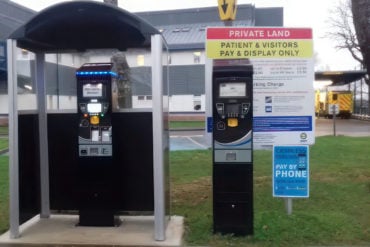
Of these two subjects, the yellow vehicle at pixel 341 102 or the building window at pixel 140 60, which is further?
the yellow vehicle at pixel 341 102

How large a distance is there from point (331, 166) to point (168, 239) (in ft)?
20.1

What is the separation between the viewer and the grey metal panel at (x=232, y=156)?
579cm

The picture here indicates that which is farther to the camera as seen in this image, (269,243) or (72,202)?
(72,202)

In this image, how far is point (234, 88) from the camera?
5.73 m

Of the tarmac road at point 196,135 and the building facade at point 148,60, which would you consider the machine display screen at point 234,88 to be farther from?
the tarmac road at point 196,135

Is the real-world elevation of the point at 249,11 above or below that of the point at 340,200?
above

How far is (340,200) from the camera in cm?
762

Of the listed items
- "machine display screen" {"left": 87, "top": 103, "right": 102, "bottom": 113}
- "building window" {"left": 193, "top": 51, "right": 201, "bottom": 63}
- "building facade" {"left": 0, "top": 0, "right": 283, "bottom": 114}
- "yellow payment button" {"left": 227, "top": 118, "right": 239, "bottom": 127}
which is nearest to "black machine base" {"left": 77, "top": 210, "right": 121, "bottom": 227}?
"machine display screen" {"left": 87, "top": 103, "right": 102, "bottom": 113}

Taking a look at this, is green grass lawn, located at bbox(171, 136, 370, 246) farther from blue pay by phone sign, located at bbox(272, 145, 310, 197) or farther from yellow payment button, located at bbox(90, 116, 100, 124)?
yellow payment button, located at bbox(90, 116, 100, 124)

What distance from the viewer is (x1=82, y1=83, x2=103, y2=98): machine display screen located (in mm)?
6004

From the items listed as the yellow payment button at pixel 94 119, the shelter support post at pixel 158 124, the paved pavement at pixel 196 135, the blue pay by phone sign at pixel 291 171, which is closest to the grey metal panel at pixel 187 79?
the paved pavement at pixel 196 135

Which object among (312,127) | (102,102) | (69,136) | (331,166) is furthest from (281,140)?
(331,166)

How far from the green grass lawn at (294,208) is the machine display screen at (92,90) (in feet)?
6.79

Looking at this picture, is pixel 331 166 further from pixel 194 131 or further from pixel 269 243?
pixel 194 131
